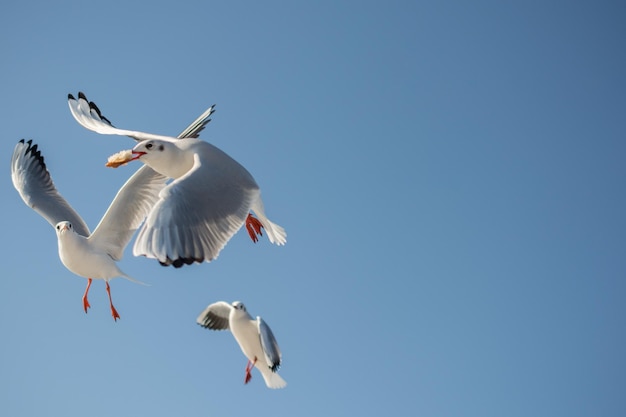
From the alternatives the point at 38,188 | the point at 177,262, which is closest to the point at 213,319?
the point at 38,188

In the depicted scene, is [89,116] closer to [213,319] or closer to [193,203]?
[193,203]

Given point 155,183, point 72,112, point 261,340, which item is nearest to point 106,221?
point 155,183

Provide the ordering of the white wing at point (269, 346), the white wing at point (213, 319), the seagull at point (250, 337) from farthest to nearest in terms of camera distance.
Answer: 1. the white wing at point (213, 319)
2. the seagull at point (250, 337)
3. the white wing at point (269, 346)

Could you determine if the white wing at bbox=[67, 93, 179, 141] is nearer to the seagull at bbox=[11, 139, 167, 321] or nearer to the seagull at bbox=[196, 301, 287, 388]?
the seagull at bbox=[11, 139, 167, 321]

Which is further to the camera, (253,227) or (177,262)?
(253,227)

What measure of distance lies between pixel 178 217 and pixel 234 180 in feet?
2.15

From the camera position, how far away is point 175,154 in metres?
4.84

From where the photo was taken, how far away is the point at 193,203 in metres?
4.29

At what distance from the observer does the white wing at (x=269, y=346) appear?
5.79 m

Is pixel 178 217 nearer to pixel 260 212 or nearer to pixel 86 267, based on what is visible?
pixel 260 212

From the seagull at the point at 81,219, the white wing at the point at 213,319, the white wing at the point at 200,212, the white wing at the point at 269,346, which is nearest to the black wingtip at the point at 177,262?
the white wing at the point at 200,212

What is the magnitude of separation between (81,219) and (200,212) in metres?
2.23

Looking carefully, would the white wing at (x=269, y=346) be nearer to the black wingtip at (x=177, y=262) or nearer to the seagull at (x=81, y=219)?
the seagull at (x=81, y=219)

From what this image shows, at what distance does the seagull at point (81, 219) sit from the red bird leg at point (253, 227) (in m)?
0.76
